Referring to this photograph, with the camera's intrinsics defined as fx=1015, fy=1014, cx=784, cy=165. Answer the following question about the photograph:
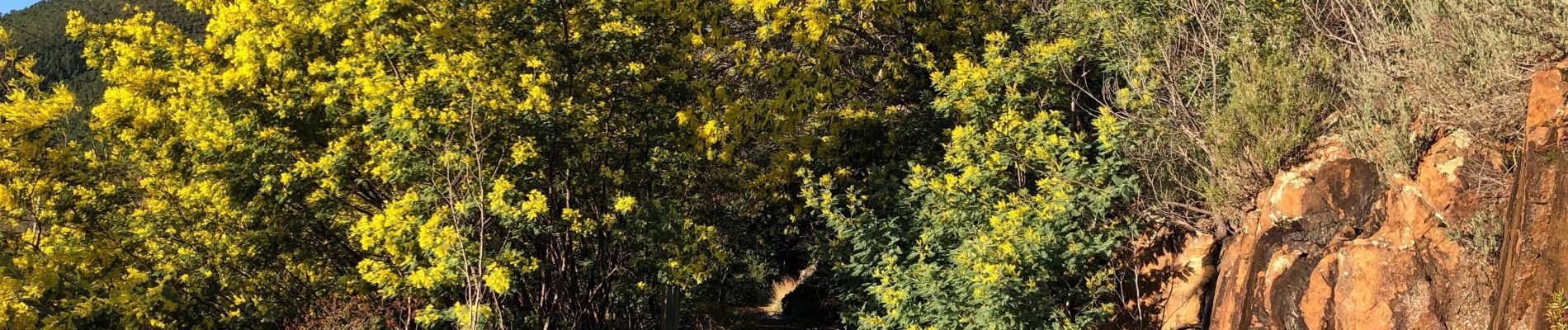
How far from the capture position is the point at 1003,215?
779 centimetres

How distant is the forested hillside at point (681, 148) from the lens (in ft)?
22.7

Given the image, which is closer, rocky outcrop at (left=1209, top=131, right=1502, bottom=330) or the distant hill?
rocky outcrop at (left=1209, top=131, right=1502, bottom=330)

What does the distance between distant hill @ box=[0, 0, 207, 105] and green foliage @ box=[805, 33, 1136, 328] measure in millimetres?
36584

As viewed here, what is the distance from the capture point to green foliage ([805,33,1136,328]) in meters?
7.58

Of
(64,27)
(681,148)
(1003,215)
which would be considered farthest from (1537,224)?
(64,27)

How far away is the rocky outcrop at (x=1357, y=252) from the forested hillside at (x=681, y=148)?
5 cm

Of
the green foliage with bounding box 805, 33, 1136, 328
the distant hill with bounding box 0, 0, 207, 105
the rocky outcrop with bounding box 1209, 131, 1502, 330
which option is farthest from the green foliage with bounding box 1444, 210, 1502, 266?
the distant hill with bounding box 0, 0, 207, 105

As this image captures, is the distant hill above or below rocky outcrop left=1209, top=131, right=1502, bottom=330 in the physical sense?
above

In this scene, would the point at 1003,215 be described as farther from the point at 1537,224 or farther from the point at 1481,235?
the point at 1537,224

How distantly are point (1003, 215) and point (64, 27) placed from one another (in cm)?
4746

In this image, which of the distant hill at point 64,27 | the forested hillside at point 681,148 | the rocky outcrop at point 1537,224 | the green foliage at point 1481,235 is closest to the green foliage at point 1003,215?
the forested hillside at point 681,148

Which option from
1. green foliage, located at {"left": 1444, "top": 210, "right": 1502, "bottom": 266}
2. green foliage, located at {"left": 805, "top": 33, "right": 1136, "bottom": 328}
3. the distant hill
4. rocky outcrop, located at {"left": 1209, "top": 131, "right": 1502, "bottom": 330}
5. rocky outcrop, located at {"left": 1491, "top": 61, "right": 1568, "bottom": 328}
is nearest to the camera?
rocky outcrop, located at {"left": 1491, "top": 61, "right": 1568, "bottom": 328}

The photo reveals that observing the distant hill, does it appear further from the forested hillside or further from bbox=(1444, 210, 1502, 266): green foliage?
bbox=(1444, 210, 1502, 266): green foliage

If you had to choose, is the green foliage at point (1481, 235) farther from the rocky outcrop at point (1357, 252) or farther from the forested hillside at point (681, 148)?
the forested hillside at point (681, 148)
